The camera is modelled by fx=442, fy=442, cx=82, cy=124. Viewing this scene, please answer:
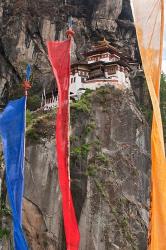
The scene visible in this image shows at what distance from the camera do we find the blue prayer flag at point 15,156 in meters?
9.06

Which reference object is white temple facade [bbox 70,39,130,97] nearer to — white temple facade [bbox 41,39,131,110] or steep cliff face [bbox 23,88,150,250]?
white temple facade [bbox 41,39,131,110]

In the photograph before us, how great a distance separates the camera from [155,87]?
263 inches

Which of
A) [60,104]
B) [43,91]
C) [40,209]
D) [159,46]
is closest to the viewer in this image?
[159,46]

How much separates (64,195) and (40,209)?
9615 millimetres

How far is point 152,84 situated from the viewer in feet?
21.6

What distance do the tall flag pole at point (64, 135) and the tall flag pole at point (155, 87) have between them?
2380mm

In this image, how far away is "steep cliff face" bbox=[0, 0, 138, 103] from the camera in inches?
1212

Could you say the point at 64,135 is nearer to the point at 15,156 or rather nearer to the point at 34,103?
the point at 15,156

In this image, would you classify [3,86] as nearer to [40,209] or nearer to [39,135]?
[39,135]

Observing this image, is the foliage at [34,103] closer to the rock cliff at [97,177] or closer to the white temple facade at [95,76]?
the white temple facade at [95,76]

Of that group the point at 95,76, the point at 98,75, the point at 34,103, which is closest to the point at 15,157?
the point at 95,76

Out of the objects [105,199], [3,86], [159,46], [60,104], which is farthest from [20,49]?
[159,46]

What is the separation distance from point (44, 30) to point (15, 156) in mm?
23828

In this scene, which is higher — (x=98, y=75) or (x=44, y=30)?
(x=44, y=30)
